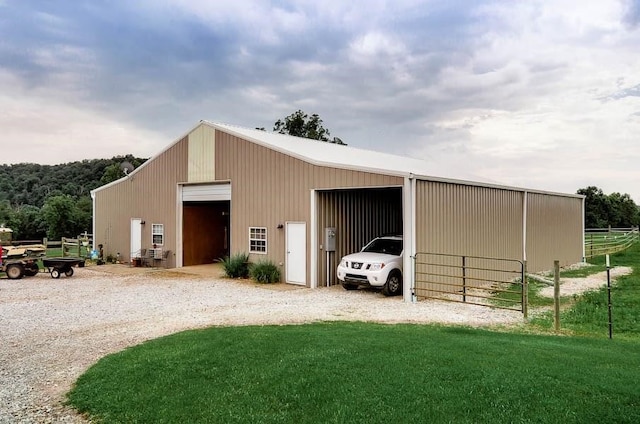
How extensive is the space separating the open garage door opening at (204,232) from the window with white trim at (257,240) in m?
4.55

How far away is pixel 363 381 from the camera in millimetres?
5375

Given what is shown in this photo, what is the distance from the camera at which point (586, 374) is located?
18.2 ft

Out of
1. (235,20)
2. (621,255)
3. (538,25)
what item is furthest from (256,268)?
(621,255)

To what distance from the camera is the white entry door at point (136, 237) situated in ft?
71.8

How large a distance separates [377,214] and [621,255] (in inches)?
679

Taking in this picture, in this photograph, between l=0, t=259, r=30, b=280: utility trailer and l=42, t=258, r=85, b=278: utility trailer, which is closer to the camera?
l=0, t=259, r=30, b=280: utility trailer

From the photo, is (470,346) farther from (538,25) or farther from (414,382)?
(538,25)

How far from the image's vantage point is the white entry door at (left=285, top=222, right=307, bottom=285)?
50.6 ft

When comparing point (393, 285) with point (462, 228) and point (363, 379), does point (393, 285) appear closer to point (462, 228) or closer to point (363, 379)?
point (462, 228)

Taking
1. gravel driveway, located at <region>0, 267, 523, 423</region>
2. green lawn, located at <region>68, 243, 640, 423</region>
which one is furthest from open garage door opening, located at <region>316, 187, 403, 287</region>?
green lawn, located at <region>68, 243, 640, 423</region>

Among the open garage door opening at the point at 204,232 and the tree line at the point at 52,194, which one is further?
the tree line at the point at 52,194

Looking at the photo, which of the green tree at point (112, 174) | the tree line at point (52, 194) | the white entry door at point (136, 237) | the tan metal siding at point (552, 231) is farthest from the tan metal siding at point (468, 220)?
the green tree at point (112, 174)

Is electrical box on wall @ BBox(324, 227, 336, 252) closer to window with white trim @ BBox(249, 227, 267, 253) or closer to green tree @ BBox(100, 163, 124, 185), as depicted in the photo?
window with white trim @ BBox(249, 227, 267, 253)

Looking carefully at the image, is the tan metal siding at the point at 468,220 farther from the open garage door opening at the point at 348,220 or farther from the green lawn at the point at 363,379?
the green lawn at the point at 363,379
